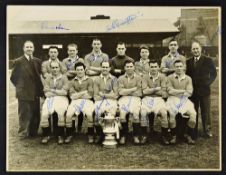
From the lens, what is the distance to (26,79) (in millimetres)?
1514

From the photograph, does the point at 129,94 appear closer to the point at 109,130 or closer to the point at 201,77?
the point at 109,130

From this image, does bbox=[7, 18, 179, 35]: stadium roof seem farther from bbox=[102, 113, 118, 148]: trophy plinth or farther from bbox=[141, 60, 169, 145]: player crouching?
bbox=[102, 113, 118, 148]: trophy plinth

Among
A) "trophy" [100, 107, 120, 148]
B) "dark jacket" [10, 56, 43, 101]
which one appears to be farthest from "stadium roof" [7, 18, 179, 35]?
Answer: "trophy" [100, 107, 120, 148]

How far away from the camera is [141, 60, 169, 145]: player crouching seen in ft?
4.97

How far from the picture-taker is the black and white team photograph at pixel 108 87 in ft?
4.96

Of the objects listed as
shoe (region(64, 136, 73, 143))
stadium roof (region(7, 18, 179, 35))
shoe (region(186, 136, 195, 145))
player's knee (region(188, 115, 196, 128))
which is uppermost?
stadium roof (region(7, 18, 179, 35))

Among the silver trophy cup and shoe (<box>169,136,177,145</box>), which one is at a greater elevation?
the silver trophy cup

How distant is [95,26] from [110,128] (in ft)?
1.38

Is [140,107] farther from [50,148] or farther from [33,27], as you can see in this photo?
[33,27]

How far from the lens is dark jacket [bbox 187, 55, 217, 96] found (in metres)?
1.52

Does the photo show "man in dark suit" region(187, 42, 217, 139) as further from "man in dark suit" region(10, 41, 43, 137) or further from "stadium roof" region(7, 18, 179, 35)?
"man in dark suit" region(10, 41, 43, 137)
